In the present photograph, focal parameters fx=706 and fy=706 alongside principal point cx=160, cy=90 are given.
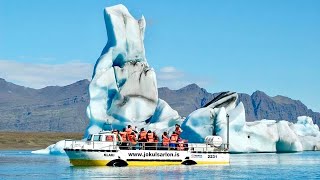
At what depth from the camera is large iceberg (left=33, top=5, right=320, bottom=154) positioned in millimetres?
57219

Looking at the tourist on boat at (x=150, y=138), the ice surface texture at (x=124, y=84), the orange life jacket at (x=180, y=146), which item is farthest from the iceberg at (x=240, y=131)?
the tourist on boat at (x=150, y=138)

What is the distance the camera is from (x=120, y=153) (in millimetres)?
37250

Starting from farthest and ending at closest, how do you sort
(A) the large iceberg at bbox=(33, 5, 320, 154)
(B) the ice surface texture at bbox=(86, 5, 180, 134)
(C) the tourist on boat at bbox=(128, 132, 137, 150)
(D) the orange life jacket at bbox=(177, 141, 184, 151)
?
(B) the ice surface texture at bbox=(86, 5, 180, 134) → (A) the large iceberg at bbox=(33, 5, 320, 154) → (D) the orange life jacket at bbox=(177, 141, 184, 151) → (C) the tourist on boat at bbox=(128, 132, 137, 150)

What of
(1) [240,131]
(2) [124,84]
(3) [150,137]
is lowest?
(3) [150,137]

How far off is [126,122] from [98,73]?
4774 mm

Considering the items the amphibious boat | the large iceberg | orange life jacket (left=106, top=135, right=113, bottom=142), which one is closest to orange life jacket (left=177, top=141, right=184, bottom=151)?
the amphibious boat

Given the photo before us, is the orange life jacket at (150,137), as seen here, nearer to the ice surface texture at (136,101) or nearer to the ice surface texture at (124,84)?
the ice surface texture at (136,101)

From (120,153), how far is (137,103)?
75.2 feet

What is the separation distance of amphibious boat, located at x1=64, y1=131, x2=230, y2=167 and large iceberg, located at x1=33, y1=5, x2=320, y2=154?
1683 cm

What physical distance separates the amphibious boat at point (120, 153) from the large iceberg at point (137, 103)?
1683 cm

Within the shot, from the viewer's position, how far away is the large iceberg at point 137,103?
188 feet

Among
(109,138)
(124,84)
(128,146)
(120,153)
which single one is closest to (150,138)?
(128,146)

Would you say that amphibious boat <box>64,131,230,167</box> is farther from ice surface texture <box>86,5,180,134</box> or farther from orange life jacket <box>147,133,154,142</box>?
ice surface texture <box>86,5,180,134</box>

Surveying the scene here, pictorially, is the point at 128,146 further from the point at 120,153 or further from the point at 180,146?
the point at 180,146
